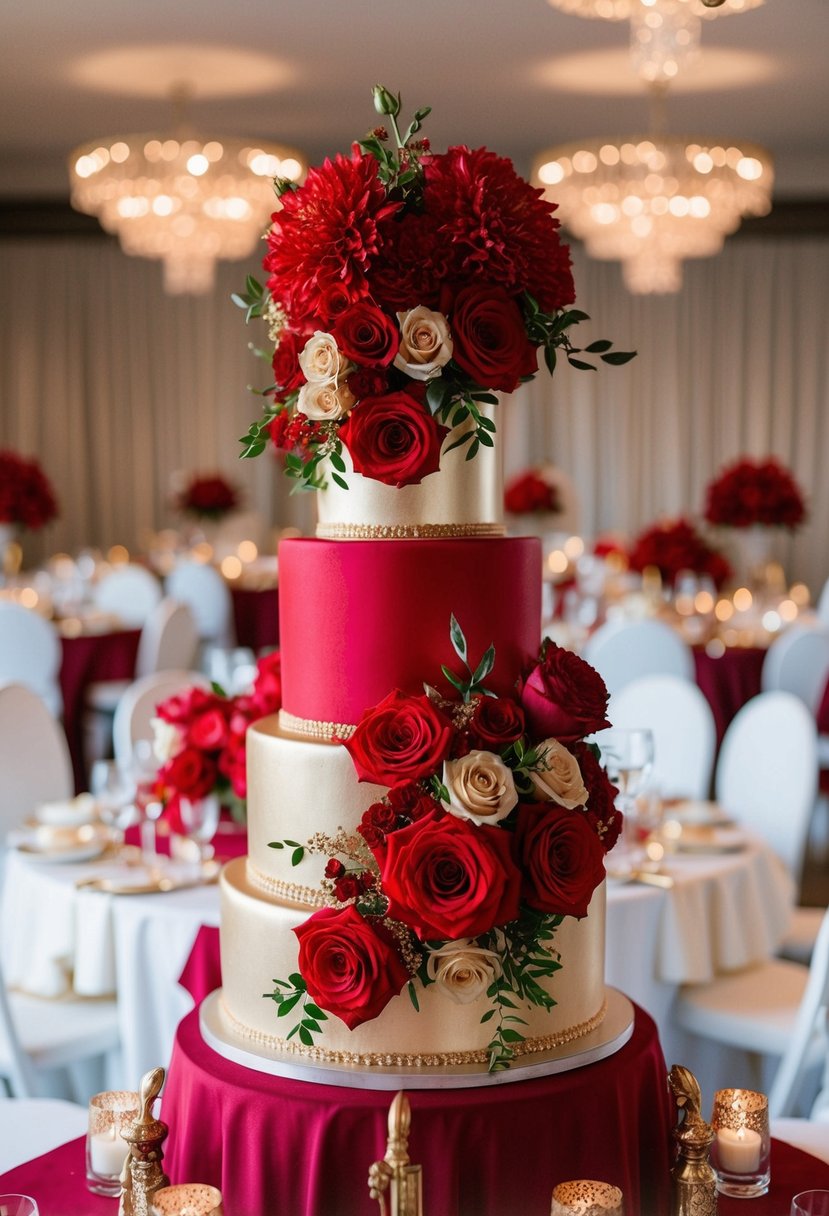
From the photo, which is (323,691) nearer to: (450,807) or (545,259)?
→ (450,807)

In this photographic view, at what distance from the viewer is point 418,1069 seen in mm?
1662

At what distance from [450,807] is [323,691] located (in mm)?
287

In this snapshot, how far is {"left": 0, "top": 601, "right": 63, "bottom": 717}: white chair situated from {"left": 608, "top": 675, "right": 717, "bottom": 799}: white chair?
297 cm

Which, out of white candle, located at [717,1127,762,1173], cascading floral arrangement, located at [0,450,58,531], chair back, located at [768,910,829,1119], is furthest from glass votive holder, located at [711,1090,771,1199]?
cascading floral arrangement, located at [0,450,58,531]

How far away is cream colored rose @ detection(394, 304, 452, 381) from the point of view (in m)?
1.62

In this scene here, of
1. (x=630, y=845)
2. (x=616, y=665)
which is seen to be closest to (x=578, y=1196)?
(x=630, y=845)

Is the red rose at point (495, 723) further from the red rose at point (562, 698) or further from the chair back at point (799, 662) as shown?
the chair back at point (799, 662)

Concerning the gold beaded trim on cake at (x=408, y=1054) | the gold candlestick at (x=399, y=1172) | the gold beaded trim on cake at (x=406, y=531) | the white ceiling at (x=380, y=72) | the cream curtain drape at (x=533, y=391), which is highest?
the white ceiling at (x=380, y=72)

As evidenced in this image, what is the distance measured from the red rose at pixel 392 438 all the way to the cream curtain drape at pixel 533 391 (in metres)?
10.3

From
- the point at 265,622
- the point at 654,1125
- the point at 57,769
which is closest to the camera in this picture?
the point at 654,1125

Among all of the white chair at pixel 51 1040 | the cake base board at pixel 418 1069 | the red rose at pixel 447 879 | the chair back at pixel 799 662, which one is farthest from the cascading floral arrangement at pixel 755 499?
the red rose at pixel 447 879

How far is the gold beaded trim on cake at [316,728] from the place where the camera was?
177 centimetres

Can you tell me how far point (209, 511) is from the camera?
1030 cm

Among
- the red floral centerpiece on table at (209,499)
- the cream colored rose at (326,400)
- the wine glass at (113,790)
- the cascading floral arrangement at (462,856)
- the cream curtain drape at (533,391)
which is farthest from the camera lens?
the cream curtain drape at (533,391)
